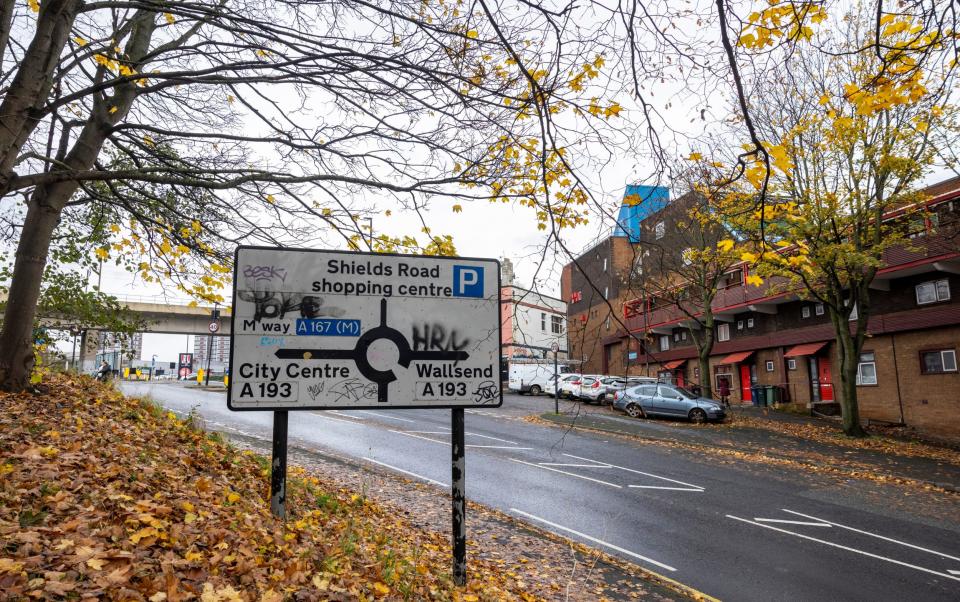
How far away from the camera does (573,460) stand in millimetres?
13242

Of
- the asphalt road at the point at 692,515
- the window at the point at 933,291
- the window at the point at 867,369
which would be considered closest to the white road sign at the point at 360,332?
the asphalt road at the point at 692,515

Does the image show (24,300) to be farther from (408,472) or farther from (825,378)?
(825,378)

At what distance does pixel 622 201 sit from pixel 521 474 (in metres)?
8.59

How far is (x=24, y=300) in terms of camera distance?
23.6 feet

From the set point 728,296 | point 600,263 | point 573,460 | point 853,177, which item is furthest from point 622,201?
point 728,296

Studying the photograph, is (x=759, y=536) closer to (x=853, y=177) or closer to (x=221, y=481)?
(x=221, y=481)

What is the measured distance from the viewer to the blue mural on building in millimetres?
3717

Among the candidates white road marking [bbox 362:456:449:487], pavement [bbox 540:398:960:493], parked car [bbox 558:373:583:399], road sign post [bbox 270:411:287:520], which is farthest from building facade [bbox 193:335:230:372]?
road sign post [bbox 270:411:287:520]

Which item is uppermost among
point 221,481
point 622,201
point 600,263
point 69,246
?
point 69,246

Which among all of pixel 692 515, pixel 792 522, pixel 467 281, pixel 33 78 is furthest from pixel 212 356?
pixel 467 281

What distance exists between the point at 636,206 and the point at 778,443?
1652 cm

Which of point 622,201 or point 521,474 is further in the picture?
point 521,474

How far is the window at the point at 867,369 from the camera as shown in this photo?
77.6 ft

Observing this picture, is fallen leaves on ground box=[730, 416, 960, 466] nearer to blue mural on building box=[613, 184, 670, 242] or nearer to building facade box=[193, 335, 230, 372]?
blue mural on building box=[613, 184, 670, 242]
